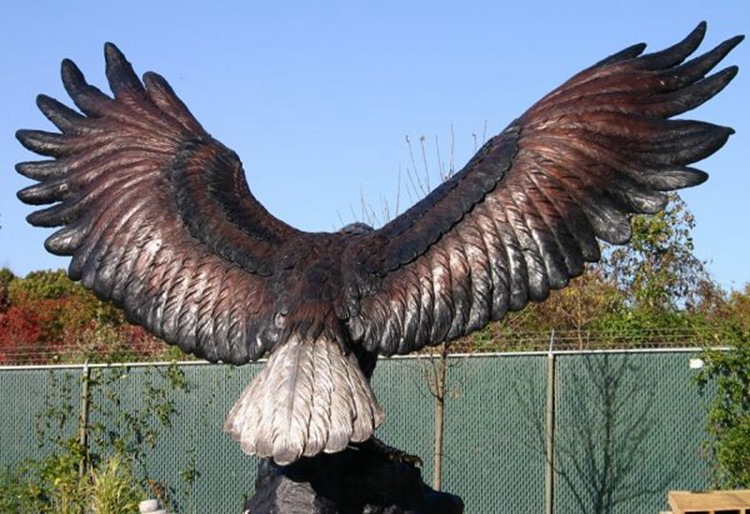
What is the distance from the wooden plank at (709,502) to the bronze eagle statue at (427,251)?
134 inches

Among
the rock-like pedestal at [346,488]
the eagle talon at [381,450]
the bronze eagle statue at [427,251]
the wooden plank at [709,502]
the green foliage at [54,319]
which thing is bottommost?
the wooden plank at [709,502]

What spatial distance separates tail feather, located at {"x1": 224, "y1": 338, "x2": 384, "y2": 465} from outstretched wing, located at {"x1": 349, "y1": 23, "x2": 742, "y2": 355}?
223mm

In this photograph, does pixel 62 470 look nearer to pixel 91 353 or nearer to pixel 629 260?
pixel 91 353

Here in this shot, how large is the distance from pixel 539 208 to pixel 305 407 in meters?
1.16

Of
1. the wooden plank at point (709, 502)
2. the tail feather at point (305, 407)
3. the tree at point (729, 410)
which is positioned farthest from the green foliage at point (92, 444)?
the tail feather at point (305, 407)

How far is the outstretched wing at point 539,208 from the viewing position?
467 centimetres

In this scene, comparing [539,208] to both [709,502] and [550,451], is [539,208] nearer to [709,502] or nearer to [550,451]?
[709,502]

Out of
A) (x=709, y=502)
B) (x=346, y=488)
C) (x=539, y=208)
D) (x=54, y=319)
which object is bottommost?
(x=709, y=502)

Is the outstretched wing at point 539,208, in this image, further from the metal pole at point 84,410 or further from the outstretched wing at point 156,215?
the metal pole at point 84,410

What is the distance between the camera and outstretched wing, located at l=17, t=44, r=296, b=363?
492cm

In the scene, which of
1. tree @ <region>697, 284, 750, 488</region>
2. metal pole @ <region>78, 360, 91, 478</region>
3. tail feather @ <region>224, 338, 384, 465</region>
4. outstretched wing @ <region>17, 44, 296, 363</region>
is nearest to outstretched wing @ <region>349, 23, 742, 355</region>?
tail feather @ <region>224, 338, 384, 465</region>

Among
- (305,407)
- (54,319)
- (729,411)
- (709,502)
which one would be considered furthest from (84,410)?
(54,319)

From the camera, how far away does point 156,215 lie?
17.1ft

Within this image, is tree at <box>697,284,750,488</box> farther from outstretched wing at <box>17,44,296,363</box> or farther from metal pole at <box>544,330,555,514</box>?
outstretched wing at <box>17,44,296,363</box>
